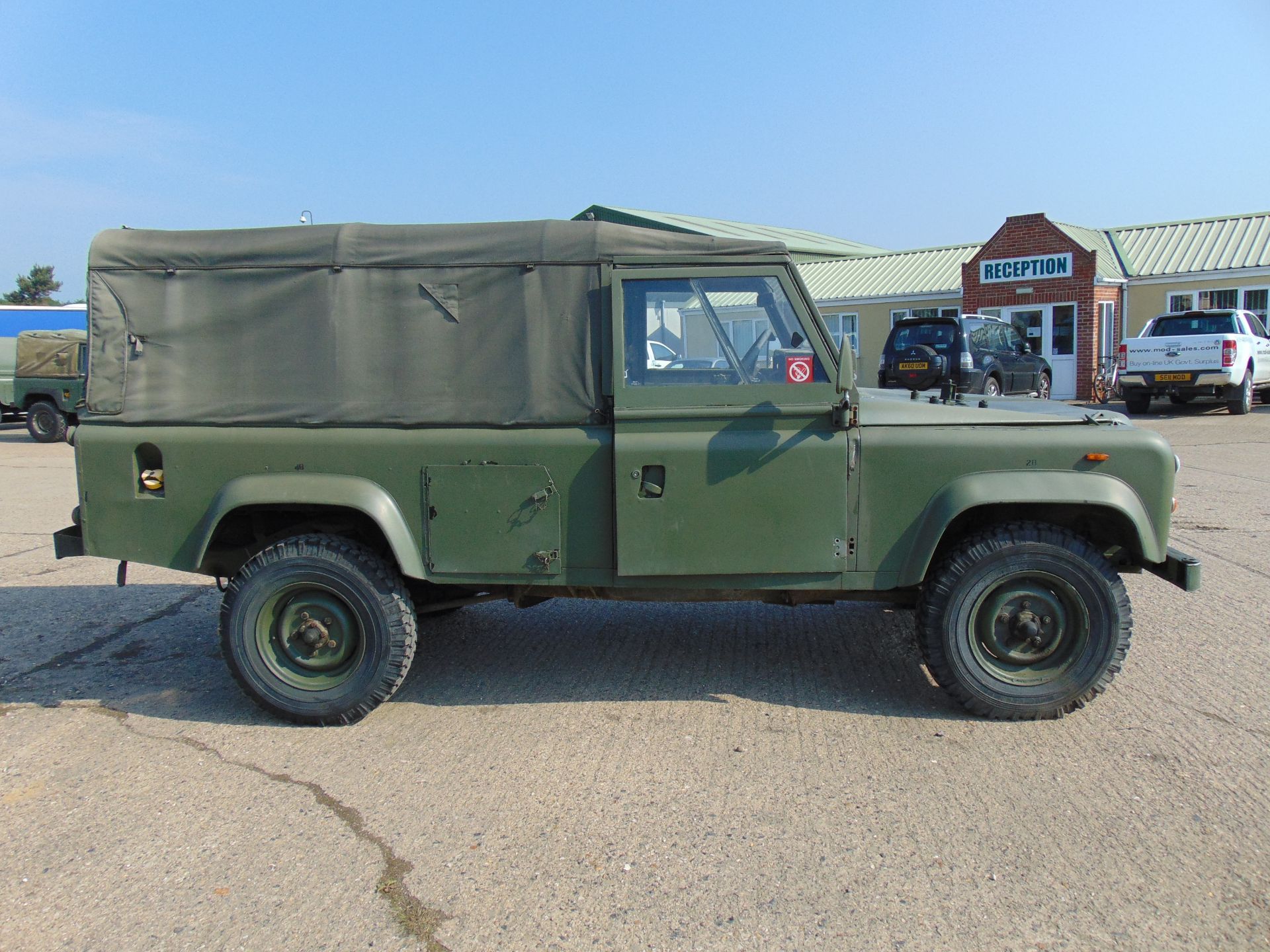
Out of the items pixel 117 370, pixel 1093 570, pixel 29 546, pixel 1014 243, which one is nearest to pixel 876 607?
pixel 1093 570

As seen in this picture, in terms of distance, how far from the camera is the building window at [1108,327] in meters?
23.9

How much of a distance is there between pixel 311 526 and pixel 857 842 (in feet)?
9.32

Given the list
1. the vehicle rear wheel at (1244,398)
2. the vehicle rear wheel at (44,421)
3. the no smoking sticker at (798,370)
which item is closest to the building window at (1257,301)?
the vehicle rear wheel at (1244,398)

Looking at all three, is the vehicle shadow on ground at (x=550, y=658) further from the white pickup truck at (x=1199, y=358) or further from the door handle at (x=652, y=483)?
the white pickup truck at (x=1199, y=358)

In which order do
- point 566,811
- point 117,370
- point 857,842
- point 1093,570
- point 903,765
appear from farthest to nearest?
point 117,370, point 1093,570, point 903,765, point 566,811, point 857,842

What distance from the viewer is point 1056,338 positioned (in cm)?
2431

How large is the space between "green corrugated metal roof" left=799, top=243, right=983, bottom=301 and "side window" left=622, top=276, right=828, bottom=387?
24199 millimetres

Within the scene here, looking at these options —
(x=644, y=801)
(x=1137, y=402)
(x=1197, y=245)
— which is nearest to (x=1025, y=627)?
(x=644, y=801)

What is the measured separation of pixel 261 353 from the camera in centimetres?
444

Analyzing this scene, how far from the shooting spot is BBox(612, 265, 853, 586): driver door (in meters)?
4.18

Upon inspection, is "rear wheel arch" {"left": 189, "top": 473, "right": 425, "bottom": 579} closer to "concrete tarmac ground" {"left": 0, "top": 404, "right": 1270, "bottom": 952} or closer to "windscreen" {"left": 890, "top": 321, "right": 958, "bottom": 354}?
"concrete tarmac ground" {"left": 0, "top": 404, "right": 1270, "bottom": 952}

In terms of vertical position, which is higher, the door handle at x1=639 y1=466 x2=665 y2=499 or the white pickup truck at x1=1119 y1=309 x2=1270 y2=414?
the white pickup truck at x1=1119 y1=309 x2=1270 y2=414

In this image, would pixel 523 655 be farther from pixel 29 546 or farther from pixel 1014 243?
pixel 1014 243

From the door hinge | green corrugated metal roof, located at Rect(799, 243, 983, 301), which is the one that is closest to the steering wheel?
the door hinge
